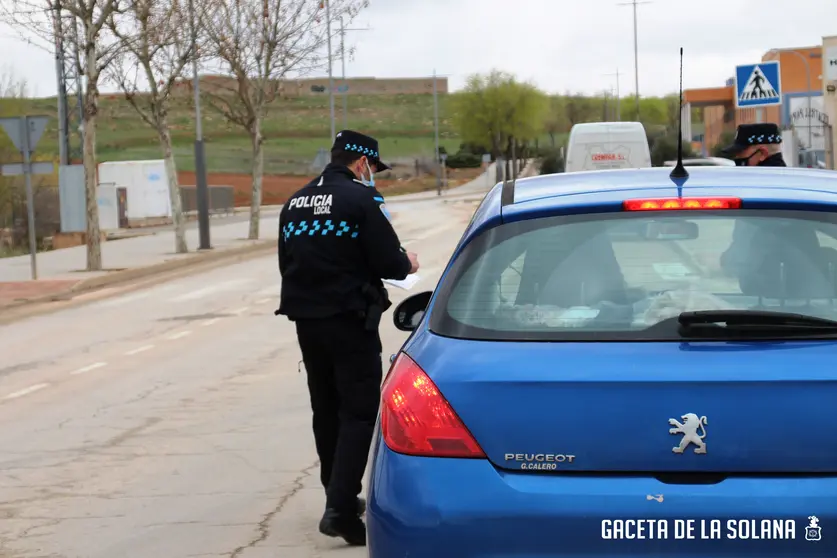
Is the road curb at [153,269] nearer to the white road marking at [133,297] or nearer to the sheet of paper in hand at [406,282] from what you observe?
the white road marking at [133,297]

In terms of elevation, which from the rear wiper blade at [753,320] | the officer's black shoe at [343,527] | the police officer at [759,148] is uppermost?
the police officer at [759,148]

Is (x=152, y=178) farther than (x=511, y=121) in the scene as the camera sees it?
No

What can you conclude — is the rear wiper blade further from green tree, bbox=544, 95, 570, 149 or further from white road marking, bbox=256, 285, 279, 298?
green tree, bbox=544, 95, 570, 149

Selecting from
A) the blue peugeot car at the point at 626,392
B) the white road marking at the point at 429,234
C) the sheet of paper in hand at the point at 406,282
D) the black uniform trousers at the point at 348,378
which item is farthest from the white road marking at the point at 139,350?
the white road marking at the point at 429,234

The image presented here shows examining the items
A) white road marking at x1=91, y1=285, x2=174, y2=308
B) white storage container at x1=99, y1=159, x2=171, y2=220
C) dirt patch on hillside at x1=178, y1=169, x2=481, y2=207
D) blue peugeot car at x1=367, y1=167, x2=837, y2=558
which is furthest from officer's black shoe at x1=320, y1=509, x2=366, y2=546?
dirt patch on hillside at x1=178, y1=169, x2=481, y2=207

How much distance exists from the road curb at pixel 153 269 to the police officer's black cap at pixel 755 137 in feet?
45.6

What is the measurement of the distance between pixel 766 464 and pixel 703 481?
16 centimetres

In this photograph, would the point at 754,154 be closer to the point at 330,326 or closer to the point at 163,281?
the point at 330,326

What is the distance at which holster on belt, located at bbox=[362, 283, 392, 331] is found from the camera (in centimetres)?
582

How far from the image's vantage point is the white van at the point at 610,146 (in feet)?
98.3

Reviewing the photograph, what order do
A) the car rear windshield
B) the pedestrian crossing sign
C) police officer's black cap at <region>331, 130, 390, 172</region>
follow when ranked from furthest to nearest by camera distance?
1. the pedestrian crossing sign
2. police officer's black cap at <region>331, 130, 390, 172</region>
3. the car rear windshield

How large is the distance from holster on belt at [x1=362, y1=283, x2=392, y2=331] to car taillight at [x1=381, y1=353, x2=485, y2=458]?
1.96 meters

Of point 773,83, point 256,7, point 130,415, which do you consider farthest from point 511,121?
point 130,415

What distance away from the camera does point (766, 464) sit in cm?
346
